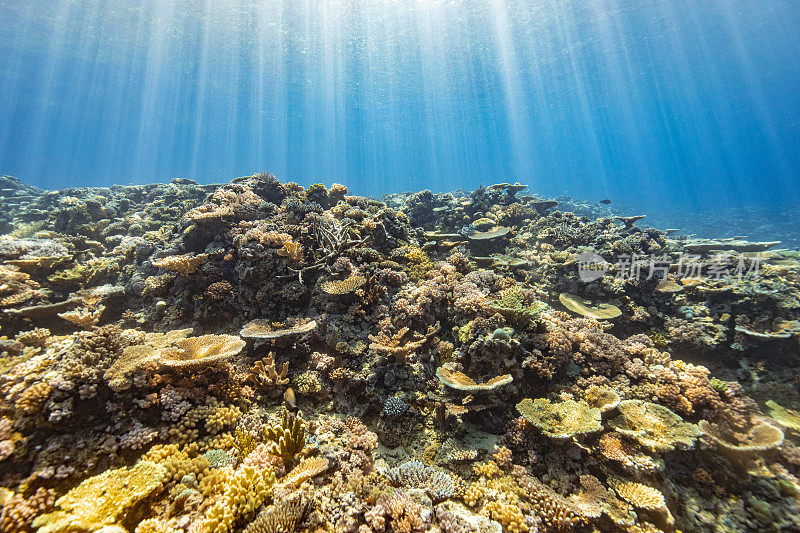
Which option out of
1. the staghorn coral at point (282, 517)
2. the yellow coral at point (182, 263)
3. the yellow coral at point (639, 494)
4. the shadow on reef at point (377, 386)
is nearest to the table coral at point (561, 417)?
the shadow on reef at point (377, 386)

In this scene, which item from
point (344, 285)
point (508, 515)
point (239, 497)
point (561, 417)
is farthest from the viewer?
point (344, 285)

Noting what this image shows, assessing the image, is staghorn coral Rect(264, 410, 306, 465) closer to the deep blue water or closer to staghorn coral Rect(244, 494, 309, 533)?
staghorn coral Rect(244, 494, 309, 533)

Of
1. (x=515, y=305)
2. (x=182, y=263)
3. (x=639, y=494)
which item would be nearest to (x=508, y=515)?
(x=639, y=494)

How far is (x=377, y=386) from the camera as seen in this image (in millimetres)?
6129

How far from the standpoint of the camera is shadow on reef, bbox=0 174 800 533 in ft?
13.0

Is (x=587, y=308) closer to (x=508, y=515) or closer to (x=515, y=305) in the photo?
(x=515, y=305)

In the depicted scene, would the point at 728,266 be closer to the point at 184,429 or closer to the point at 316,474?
the point at 316,474

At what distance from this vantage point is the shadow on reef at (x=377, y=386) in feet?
13.0

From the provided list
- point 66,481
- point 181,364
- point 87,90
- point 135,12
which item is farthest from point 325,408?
point 87,90

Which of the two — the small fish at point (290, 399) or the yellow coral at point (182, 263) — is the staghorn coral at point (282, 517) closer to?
the small fish at point (290, 399)

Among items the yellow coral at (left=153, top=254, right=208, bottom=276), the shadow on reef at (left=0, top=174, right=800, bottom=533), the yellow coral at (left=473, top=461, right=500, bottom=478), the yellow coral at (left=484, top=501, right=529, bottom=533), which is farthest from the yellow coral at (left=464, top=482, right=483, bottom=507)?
the yellow coral at (left=153, top=254, right=208, bottom=276)

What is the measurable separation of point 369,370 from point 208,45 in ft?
219

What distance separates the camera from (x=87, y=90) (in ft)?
233

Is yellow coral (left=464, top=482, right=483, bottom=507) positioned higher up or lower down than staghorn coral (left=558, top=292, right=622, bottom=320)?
lower down
